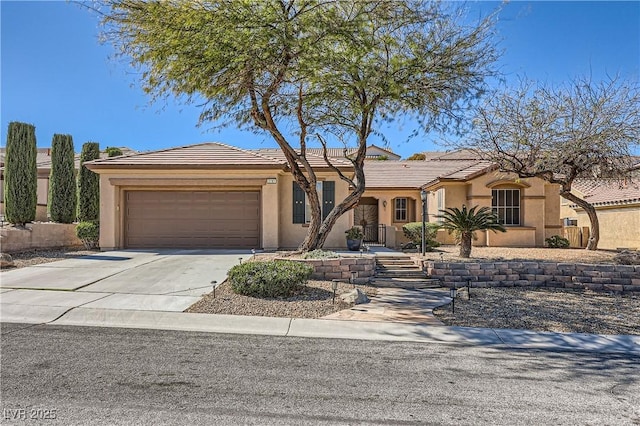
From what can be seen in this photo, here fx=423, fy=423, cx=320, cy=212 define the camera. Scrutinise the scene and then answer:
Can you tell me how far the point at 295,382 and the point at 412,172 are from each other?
20703mm

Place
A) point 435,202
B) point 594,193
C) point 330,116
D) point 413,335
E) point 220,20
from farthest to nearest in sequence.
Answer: point 594,193, point 435,202, point 330,116, point 220,20, point 413,335

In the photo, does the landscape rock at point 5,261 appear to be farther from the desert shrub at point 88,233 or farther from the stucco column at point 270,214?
the stucco column at point 270,214

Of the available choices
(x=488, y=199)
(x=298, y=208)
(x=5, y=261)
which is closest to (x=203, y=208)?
(x=298, y=208)

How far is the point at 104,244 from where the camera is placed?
15.7m

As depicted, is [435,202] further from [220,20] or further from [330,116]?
[220,20]

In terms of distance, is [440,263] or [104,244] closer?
[440,263]

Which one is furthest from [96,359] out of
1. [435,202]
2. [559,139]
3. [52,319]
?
[435,202]

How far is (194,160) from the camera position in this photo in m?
16.0

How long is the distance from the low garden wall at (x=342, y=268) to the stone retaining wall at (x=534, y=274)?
1714mm

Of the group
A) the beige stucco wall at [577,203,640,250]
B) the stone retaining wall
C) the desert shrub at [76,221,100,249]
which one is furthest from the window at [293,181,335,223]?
the beige stucco wall at [577,203,640,250]

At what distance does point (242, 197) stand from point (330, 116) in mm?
5394

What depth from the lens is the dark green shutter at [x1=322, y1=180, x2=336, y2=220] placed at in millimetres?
16094

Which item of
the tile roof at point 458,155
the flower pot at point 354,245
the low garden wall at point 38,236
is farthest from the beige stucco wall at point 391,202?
the low garden wall at point 38,236

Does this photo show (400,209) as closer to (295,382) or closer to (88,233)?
(88,233)
